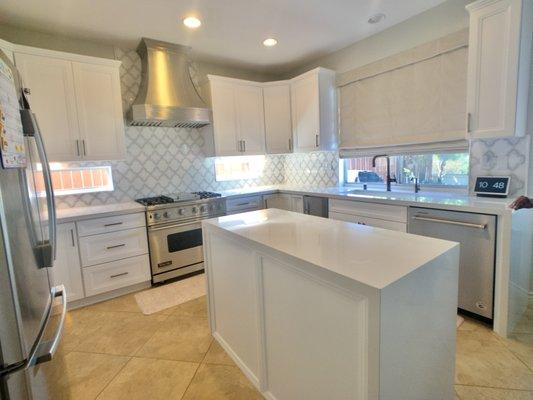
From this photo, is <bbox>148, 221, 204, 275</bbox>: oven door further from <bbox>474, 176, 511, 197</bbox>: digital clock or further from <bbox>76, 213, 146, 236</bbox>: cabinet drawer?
<bbox>474, 176, 511, 197</bbox>: digital clock

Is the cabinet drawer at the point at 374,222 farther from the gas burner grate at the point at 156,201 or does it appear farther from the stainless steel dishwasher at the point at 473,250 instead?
the gas burner grate at the point at 156,201

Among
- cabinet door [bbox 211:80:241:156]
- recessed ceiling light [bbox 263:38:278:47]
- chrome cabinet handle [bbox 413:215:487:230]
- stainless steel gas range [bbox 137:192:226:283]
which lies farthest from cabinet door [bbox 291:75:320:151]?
chrome cabinet handle [bbox 413:215:487:230]

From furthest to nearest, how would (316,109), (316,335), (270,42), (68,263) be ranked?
(316,109) → (270,42) → (68,263) → (316,335)

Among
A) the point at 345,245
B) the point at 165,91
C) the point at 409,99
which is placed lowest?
the point at 345,245

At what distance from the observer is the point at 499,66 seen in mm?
2072

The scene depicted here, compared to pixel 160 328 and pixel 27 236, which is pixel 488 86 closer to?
pixel 27 236

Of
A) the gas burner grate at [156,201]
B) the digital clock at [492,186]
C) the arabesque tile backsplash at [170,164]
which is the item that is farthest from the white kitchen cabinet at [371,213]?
the gas burner grate at [156,201]

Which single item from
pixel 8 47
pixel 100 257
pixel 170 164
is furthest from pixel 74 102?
pixel 100 257

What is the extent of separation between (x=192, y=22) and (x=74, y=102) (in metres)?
1.35

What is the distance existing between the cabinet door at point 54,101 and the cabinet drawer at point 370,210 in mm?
2665

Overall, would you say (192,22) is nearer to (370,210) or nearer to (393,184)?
(370,210)

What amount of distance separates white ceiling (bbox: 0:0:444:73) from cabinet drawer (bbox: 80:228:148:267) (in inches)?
77.6

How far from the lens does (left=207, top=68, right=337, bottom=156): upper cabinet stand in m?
3.54

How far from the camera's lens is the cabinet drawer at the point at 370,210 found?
2.54 metres
